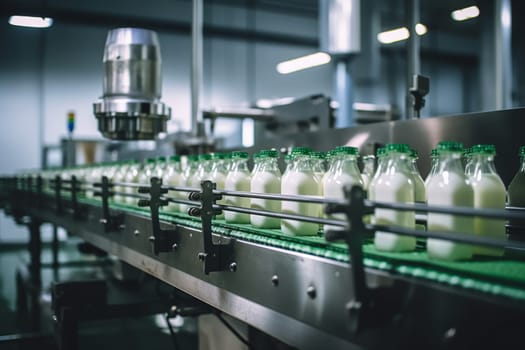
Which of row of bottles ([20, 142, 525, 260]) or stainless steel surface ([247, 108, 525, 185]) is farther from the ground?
stainless steel surface ([247, 108, 525, 185])

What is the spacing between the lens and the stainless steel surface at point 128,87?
2.29 metres

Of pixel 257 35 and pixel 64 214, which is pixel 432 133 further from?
pixel 257 35

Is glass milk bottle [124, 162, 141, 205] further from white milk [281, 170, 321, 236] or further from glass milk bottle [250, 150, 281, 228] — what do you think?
white milk [281, 170, 321, 236]

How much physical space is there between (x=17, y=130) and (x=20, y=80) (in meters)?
0.76

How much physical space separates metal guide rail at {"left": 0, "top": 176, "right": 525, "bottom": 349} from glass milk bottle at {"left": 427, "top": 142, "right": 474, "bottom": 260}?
2.9 inches

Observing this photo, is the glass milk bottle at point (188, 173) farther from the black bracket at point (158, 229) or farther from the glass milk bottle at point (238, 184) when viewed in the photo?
the glass milk bottle at point (238, 184)

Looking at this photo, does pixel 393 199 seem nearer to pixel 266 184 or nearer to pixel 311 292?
pixel 311 292

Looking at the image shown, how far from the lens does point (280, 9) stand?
10000 millimetres

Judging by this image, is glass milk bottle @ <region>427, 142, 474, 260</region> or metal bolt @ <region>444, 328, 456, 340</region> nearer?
metal bolt @ <region>444, 328, 456, 340</region>

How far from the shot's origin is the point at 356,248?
2.49ft

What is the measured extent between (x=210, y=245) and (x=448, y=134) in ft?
3.72

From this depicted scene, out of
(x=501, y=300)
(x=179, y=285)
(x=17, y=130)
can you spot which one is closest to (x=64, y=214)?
(x=179, y=285)

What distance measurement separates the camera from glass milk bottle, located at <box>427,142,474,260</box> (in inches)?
31.9

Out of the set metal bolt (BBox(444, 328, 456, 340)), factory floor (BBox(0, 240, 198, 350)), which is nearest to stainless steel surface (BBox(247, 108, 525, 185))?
metal bolt (BBox(444, 328, 456, 340))
